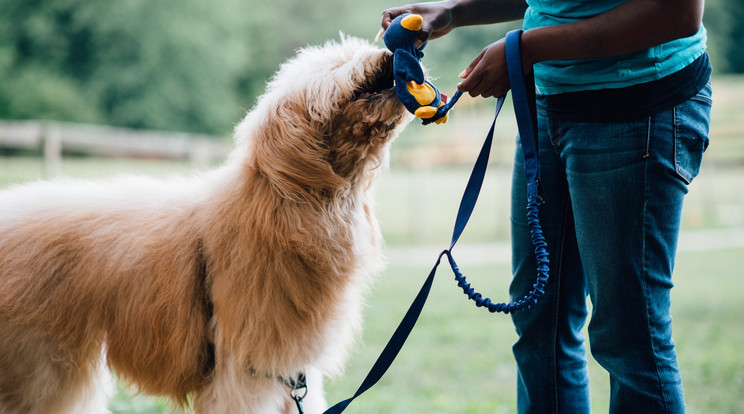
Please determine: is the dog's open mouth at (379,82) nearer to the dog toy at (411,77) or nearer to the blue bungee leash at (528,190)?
the dog toy at (411,77)

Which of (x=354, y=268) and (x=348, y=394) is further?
(x=348, y=394)

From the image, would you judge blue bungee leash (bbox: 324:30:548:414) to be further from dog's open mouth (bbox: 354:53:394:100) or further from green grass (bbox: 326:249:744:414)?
green grass (bbox: 326:249:744:414)

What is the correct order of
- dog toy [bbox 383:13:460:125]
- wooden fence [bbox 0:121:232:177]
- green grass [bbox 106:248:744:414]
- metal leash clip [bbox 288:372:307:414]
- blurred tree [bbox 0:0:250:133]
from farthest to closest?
blurred tree [bbox 0:0:250:133]
wooden fence [bbox 0:121:232:177]
green grass [bbox 106:248:744:414]
metal leash clip [bbox 288:372:307:414]
dog toy [bbox 383:13:460:125]

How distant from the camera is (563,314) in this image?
2428 millimetres

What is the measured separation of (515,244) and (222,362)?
1.25 meters

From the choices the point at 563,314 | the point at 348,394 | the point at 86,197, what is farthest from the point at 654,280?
the point at 348,394

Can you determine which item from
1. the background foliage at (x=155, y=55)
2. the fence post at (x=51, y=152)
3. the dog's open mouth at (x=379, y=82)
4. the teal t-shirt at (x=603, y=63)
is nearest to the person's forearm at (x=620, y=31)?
the teal t-shirt at (x=603, y=63)

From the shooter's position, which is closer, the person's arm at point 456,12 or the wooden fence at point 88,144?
the person's arm at point 456,12

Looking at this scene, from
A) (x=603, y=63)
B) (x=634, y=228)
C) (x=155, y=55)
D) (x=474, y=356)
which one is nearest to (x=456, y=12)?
(x=603, y=63)

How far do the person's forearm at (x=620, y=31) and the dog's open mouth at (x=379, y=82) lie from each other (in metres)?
0.54

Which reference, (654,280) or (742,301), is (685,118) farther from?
(742,301)

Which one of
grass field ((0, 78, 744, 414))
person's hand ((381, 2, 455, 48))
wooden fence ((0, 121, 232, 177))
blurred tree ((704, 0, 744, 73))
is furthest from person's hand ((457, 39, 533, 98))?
blurred tree ((704, 0, 744, 73))

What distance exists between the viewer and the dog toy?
2.14 metres

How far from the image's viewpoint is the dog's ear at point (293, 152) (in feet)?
7.63
